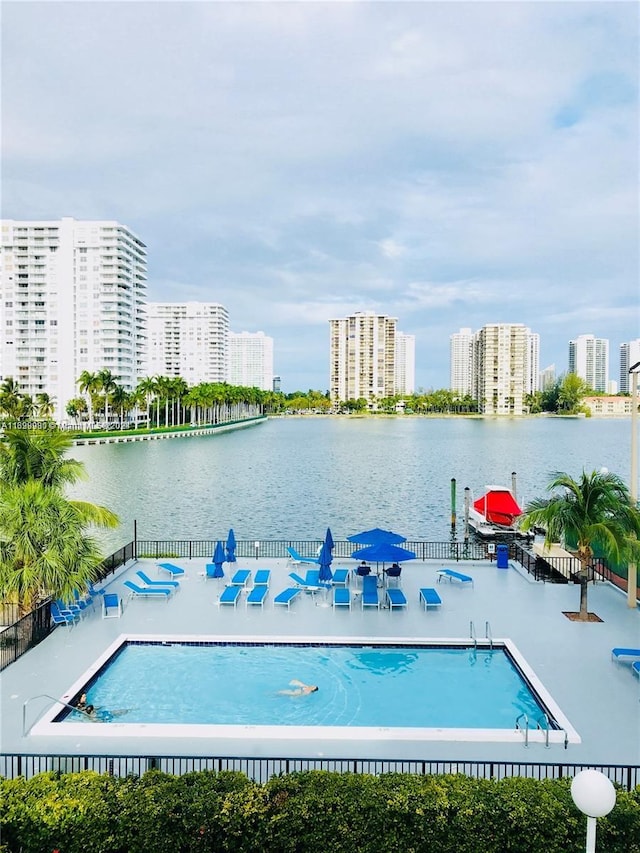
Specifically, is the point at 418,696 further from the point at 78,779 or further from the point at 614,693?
the point at 78,779

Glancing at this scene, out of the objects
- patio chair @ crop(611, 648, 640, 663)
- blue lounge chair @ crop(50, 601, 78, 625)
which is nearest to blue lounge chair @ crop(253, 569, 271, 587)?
blue lounge chair @ crop(50, 601, 78, 625)

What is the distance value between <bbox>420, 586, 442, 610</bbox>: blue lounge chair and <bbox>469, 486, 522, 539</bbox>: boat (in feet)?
56.6

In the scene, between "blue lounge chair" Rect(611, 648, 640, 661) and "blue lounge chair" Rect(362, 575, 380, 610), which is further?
"blue lounge chair" Rect(362, 575, 380, 610)

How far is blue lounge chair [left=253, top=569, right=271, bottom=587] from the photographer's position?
58.5 ft

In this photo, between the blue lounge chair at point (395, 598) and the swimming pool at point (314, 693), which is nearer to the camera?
the swimming pool at point (314, 693)

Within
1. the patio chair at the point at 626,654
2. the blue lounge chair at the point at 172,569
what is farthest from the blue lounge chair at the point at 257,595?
the patio chair at the point at 626,654

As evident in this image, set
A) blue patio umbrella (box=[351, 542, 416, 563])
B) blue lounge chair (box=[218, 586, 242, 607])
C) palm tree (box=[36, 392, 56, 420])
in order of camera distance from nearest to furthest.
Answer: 1. blue lounge chair (box=[218, 586, 242, 607])
2. blue patio umbrella (box=[351, 542, 416, 563])
3. palm tree (box=[36, 392, 56, 420])

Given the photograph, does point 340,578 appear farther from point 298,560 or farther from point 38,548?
point 38,548

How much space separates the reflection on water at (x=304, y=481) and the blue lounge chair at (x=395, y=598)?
53.3ft

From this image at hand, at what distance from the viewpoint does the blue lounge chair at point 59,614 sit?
47.1ft

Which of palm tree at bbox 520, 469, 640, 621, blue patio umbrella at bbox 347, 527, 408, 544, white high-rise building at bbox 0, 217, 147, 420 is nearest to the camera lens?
palm tree at bbox 520, 469, 640, 621

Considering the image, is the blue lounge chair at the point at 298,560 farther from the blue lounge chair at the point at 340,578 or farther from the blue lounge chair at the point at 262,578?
the blue lounge chair at the point at 262,578

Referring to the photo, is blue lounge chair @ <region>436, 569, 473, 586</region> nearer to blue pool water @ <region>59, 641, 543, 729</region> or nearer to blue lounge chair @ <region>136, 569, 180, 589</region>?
blue pool water @ <region>59, 641, 543, 729</region>

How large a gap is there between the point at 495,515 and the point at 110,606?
80.0 feet
